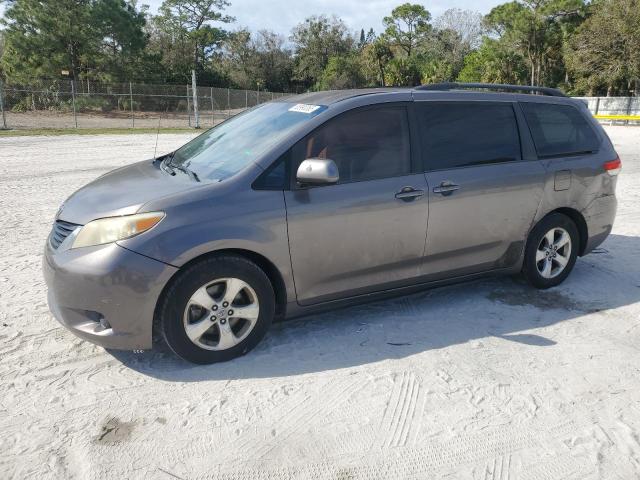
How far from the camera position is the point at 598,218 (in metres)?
4.86

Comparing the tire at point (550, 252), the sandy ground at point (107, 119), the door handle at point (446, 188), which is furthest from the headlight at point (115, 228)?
the sandy ground at point (107, 119)

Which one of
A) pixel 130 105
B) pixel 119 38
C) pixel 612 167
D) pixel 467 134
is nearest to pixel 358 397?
pixel 467 134

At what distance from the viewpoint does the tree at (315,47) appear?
216 ft

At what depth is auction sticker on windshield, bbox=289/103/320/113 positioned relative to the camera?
149 inches

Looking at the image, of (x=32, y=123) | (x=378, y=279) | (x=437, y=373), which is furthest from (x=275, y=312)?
(x=32, y=123)

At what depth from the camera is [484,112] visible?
14.1 ft

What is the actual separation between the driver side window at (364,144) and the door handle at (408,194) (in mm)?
127

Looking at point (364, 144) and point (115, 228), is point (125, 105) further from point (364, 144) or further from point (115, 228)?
point (115, 228)

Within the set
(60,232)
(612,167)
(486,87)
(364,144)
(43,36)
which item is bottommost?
(60,232)

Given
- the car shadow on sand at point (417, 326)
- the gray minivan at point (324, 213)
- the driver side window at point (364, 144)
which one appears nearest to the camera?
the gray minivan at point (324, 213)

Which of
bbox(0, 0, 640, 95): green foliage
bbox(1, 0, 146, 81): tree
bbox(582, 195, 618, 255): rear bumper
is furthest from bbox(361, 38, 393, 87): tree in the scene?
bbox(582, 195, 618, 255): rear bumper

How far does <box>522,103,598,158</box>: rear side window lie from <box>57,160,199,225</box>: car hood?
9.63 feet

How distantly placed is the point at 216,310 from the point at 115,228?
0.77 m

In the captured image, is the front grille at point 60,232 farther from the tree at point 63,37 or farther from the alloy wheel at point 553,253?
the tree at point 63,37
